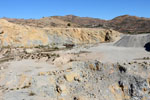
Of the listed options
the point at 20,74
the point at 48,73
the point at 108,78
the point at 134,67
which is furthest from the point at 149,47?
the point at 20,74

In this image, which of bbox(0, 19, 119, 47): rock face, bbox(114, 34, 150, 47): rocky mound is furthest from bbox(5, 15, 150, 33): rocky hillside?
bbox(114, 34, 150, 47): rocky mound

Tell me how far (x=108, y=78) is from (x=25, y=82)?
7659 mm

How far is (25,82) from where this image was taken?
13.4 m

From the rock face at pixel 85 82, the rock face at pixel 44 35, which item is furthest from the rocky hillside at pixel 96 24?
the rock face at pixel 85 82

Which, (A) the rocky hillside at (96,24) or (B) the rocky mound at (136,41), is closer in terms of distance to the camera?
(B) the rocky mound at (136,41)

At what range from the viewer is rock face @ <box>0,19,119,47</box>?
29.4m

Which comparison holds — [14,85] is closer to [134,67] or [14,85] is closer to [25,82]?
[25,82]

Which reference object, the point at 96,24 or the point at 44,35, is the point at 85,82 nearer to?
the point at 44,35

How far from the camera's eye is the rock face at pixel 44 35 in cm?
2939

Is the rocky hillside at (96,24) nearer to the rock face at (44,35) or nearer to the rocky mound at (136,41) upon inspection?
the rock face at (44,35)

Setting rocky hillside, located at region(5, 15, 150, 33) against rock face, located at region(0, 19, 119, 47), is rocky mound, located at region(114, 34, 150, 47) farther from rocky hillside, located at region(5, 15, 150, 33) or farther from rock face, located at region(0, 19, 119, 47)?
rocky hillside, located at region(5, 15, 150, 33)

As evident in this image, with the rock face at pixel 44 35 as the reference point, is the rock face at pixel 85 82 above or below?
below

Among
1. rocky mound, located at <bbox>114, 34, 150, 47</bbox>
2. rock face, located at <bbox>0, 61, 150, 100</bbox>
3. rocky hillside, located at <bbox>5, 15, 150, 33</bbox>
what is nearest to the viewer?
rock face, located at <bbox>0, 61, 150, 100</bbox>

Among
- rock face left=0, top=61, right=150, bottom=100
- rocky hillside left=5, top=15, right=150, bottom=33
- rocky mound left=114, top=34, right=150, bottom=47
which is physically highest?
rocky hillside left=5, top=15, right=150, bottom=33
